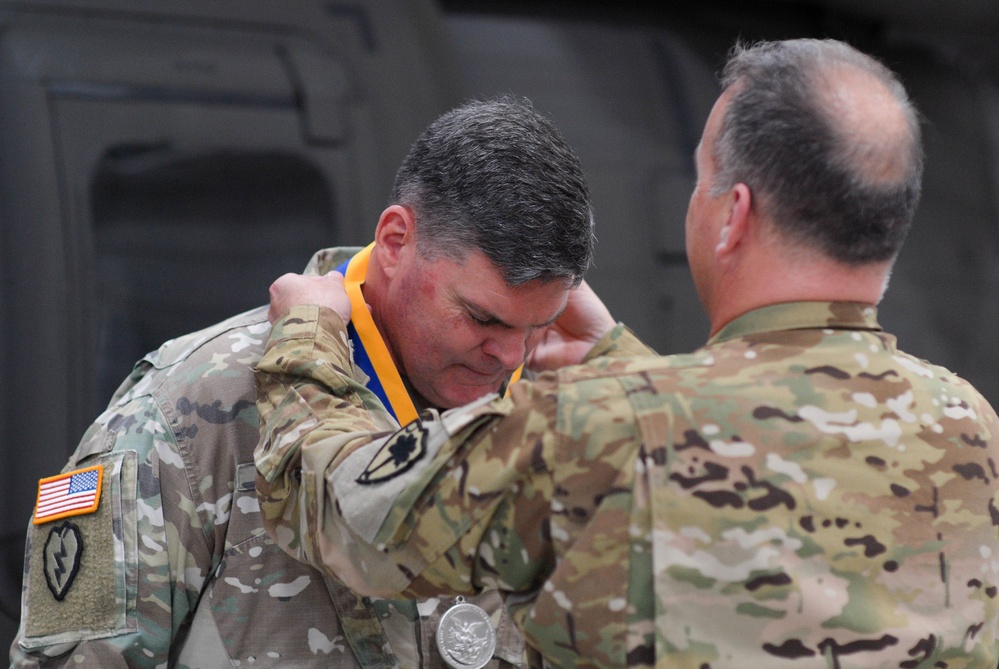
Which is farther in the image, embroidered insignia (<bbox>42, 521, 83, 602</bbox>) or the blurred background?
the blurred background

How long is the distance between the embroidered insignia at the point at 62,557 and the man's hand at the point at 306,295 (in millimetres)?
466

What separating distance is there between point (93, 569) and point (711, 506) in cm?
99

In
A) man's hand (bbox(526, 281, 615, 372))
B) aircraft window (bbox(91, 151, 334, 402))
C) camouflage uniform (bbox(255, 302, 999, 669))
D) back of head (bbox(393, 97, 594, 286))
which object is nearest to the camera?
camouflage uniform (bbox(255, 302, 999, 669))

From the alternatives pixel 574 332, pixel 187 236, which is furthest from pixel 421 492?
pixel 187 236

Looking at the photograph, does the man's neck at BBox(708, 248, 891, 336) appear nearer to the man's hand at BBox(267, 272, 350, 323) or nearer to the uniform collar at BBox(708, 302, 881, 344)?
the uniform collar at BBox(708, 302, 881, 344)

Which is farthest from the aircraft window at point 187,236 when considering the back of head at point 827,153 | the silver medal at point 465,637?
the back of head at point 827,153

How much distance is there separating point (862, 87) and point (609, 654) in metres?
0.79

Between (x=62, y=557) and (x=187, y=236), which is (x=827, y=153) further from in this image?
(x=187, y=236)

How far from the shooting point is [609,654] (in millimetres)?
1363

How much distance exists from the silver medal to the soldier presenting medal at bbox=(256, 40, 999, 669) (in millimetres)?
449

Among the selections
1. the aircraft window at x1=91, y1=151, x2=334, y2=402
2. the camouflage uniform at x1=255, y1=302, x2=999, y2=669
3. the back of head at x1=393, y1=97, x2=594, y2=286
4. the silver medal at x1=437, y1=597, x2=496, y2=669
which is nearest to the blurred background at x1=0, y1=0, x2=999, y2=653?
the aircraft window at x1=91, y1=151, x2=334, y2=402

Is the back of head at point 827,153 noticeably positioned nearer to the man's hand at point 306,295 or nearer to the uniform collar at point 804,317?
the uniform collar at point 804,317

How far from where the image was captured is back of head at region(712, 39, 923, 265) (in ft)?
4.55

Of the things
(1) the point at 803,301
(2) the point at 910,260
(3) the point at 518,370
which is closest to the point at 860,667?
(1) the point at 803,301
